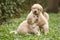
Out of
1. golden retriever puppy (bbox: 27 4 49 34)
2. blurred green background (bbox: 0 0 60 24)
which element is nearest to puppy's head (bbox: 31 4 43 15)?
golden retriever puppy (bbox: 27 4 49 34)

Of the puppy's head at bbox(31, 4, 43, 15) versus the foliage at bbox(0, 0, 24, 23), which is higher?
the foliage at bbox(0, 0, 24, 23)

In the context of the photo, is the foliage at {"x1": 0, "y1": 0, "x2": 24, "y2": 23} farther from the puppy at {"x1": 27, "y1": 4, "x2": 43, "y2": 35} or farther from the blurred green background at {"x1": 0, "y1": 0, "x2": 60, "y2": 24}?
the puppy at {"x1": 27, "y1": 4, "x2": 43, "y2": 35}

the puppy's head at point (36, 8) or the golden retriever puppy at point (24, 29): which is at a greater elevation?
the puppy's head at point (36, 8)

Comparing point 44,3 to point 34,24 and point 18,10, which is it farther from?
point 34,24

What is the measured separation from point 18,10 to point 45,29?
3.93 m

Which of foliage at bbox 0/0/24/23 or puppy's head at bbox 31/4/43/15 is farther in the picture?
foliage at bbox 0/0/24/23

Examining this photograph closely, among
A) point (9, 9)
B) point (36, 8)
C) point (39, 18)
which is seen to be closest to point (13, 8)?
point (9, 9)

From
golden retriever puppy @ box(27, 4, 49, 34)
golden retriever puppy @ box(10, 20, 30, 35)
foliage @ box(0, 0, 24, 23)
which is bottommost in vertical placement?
golden retriever puppy @ box(10, 20, 30, 35)

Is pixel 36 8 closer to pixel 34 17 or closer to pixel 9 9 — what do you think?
pixel 34 17

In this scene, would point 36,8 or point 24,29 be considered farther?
point 24,29

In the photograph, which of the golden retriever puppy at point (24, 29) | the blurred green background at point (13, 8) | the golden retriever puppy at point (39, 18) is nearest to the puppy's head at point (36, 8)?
the golden retriever puppy at point (39, 18)

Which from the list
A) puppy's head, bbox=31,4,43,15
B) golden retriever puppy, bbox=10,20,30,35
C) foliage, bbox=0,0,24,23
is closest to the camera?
puppy's head, bbox=31,4,43,15

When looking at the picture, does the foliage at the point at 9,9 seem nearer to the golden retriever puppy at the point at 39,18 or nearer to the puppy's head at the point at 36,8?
the golden retriever puppy at the point at 39,18

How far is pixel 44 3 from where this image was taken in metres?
14.4
